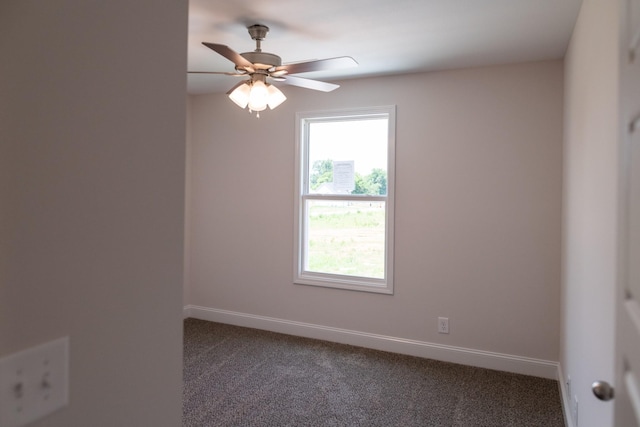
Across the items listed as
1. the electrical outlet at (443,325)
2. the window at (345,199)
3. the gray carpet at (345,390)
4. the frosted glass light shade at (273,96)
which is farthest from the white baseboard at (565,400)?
the frosted glass light shade at (273,96)

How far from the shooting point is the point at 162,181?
89 cm

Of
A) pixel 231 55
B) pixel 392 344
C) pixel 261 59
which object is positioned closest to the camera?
pixel 231 55

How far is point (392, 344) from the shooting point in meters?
3.52

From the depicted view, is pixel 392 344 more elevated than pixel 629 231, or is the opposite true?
pixel 629 231

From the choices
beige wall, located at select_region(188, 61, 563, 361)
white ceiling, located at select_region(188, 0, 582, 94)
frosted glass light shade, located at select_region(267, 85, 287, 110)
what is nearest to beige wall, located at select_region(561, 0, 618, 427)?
white ceiling, located at select_region(188, 0, 582, 94)

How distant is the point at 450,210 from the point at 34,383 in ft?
10.3

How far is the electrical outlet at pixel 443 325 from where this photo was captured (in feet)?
11.0

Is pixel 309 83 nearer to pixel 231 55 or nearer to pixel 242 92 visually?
pixel 242 92

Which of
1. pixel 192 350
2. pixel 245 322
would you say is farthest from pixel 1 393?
pixel 245 322

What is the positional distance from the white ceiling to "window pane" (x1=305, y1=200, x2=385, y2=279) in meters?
1.30

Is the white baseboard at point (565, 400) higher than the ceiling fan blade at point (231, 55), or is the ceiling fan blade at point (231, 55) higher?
the ceiling fan blade at point (231, 55)

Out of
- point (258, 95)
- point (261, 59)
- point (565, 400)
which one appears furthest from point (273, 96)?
point (565, 400)

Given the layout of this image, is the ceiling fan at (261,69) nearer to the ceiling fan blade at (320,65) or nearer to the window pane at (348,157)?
the ceiling fan blade at (320,65)

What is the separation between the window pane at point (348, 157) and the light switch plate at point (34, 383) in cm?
316
